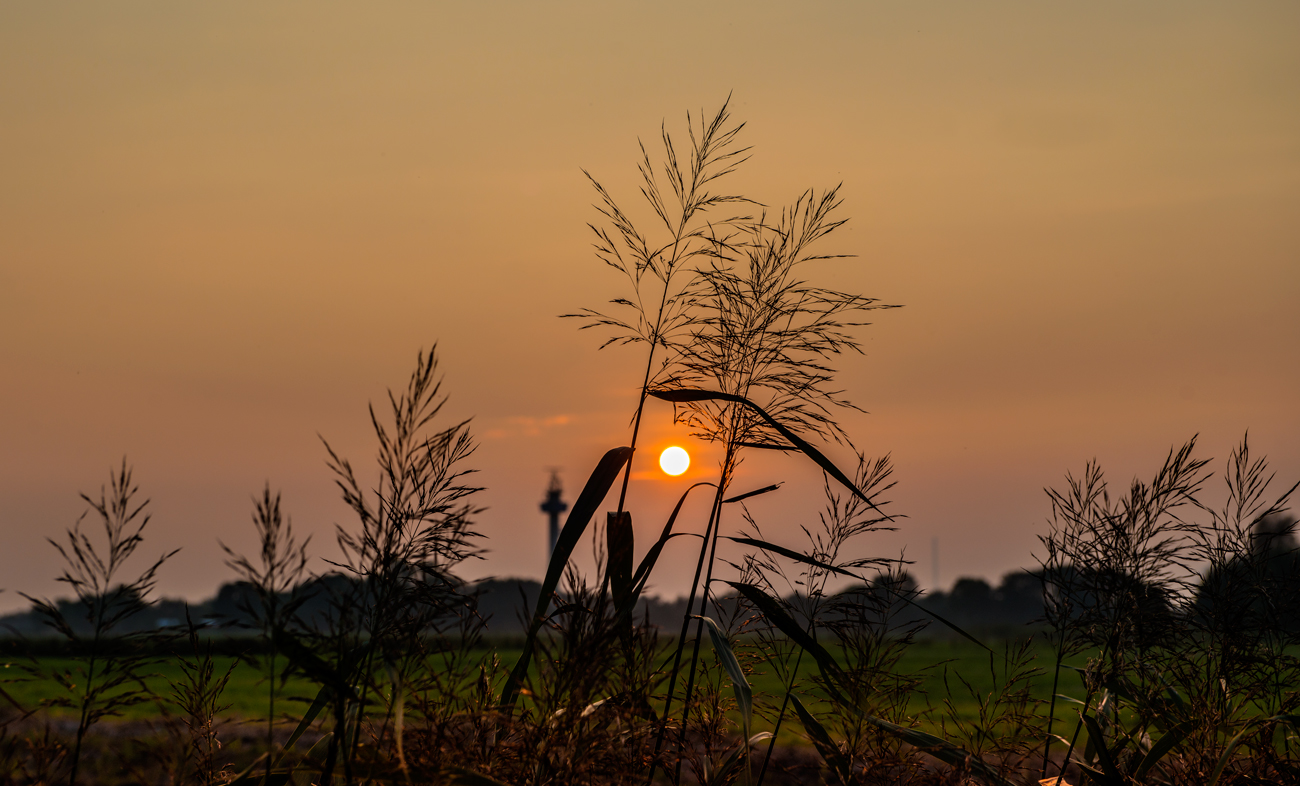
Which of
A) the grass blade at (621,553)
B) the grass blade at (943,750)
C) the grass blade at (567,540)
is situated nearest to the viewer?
the grass blade at (567,540)

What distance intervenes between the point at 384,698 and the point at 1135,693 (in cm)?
216

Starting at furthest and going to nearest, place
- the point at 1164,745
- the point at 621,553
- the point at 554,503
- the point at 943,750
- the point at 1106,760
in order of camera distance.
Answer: the point at 554,503 → the point at 1164,745 → the point at 1106,760 → the point at 943,750 → the point at 621,553

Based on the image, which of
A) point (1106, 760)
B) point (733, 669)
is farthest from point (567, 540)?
point (1106, 760)

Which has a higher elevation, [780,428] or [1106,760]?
[780,428]

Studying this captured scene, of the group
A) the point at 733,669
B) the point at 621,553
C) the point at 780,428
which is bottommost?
the point at 733,669

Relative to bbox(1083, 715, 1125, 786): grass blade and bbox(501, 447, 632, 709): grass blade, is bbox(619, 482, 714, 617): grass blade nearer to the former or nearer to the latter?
bbox(501, 447, 632, 709): grass blade

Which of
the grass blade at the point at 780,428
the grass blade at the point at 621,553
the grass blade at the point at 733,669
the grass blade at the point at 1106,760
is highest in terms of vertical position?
the grass blade at the point at 780,428

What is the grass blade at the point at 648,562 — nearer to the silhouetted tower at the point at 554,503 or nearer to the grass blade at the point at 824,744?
the grass blade at the point at 824,744

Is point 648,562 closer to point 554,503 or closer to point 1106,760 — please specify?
point 1106,760

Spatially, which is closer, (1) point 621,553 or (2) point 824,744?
(1) point 621,553

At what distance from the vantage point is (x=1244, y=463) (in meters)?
3.13

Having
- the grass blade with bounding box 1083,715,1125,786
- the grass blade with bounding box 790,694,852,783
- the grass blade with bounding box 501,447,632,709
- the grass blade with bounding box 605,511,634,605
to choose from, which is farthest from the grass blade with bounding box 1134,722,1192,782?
the grass blade with bounding box 501,447,632,709

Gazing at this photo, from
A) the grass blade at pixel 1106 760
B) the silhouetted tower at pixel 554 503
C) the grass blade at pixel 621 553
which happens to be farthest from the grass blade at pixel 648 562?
the silhouetted tower at pixel 554 503

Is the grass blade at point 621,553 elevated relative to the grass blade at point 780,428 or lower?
lower
